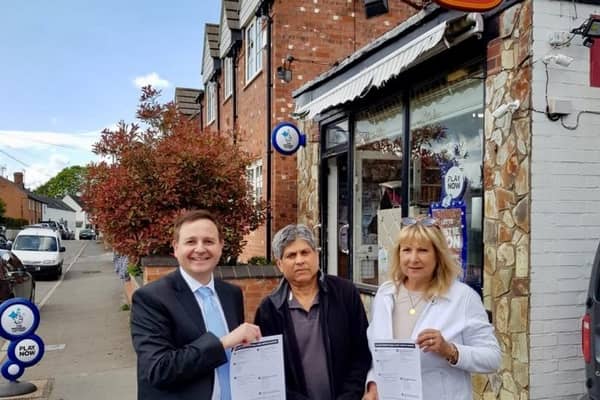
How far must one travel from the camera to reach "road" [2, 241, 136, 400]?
20.3 feet

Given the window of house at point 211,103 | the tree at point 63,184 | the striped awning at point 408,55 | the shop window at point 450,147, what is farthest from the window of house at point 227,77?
the tree at point 63,184

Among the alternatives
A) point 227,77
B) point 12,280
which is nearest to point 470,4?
point 12,280

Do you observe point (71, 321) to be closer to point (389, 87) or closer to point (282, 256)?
point (389, 87)

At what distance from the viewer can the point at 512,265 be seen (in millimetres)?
4348

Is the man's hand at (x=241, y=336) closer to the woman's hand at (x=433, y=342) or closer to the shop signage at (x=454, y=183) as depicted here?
the woman's hand at (x=433, y=342)

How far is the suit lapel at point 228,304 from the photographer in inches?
94.9

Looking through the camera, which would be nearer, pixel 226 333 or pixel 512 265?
pixel 226 333

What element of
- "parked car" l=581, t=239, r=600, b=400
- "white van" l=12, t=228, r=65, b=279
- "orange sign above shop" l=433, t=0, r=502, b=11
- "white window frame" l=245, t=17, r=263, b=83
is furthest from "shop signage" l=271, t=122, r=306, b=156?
"white van" l=12, t=228, r=65, b=279

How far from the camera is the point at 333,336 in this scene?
258 centimetres

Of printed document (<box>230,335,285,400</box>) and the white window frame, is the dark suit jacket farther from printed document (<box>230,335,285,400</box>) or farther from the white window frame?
the white window frame

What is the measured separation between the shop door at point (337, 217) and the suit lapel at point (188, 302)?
5.57 m

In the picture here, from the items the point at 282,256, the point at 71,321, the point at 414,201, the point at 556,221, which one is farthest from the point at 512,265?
the point at 71,321

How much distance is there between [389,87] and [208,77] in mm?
12640

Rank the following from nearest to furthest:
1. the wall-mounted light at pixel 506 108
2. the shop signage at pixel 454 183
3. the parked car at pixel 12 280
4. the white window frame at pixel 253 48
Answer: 1. the wall-mounted light at pixel 506 108
2. the shop signage at pixel 454 183
3. the parked car at pixel 12 280
4. the white window frame at pixel 253 48
